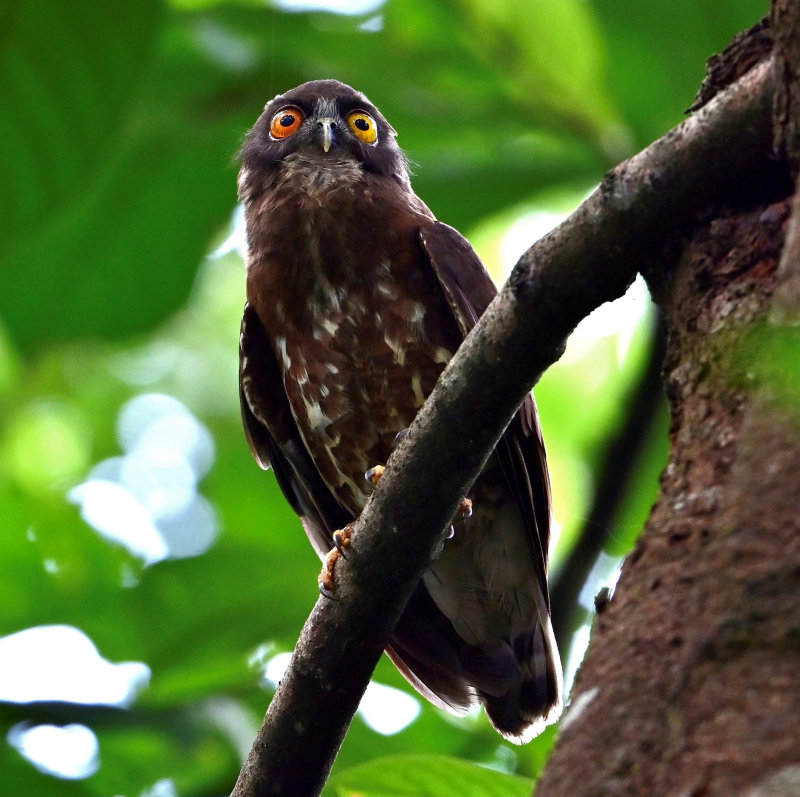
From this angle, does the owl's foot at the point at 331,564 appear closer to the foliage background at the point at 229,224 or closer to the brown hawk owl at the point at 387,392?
the brown hawk owl at the point at 387,392

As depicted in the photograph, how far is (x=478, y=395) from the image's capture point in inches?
105

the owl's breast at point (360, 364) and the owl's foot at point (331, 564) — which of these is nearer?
the owl's foot at point (331, 564)

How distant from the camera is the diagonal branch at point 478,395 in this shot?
2.35m

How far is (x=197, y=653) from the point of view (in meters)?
5.25

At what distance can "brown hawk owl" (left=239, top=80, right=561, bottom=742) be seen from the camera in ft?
14.2

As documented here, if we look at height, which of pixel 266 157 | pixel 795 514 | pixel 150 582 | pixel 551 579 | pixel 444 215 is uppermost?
pixel 266 157

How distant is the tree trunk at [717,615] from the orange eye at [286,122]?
341 centimetres

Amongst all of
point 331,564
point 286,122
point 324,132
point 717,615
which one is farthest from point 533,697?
point 717,615

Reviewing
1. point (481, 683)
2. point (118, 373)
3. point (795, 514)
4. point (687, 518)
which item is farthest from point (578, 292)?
point (118, 373)

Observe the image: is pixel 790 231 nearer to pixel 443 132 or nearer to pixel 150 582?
pixel 443 132

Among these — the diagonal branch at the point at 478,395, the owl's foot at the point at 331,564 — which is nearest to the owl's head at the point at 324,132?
the owl's foot at the point at 331,564

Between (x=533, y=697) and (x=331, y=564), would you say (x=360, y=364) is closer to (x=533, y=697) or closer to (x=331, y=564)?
(x=331, y=564)

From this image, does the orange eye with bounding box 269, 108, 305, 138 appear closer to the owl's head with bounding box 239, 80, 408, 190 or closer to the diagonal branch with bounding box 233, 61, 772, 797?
the owl's head with bounding box 239, 80, 408, 190

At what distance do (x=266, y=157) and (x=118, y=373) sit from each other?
3.44 metres
